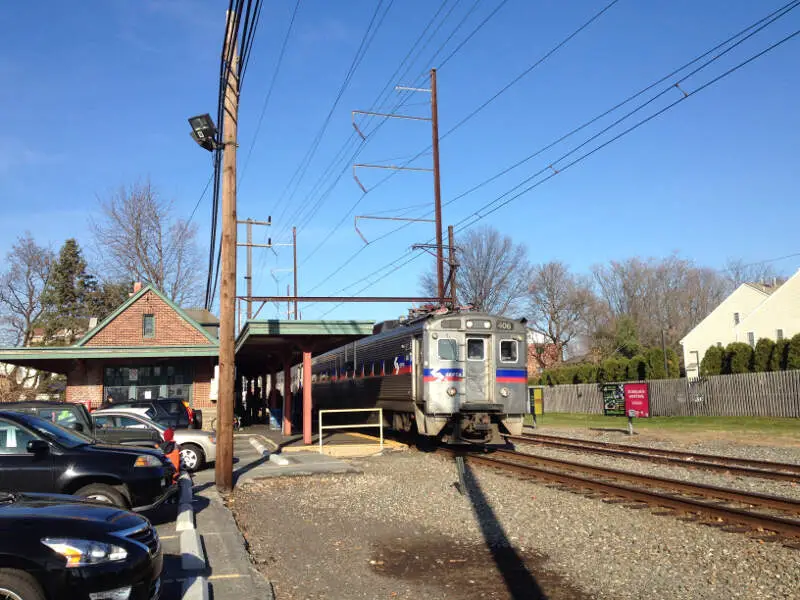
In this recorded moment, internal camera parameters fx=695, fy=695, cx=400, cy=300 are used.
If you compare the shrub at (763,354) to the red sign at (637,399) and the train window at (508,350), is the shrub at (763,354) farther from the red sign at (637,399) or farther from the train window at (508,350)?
the train window at (508,350)

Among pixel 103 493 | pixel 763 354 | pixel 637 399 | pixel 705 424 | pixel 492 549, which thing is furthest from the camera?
pixel 763 354

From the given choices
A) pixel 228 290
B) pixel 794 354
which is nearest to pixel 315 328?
pixel 228 290

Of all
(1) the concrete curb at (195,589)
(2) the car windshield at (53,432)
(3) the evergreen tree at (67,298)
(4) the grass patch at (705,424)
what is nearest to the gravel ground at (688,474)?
(4) the grass patch at (705,424)

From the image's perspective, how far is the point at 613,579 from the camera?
6.52m

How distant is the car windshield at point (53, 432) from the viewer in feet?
26.7

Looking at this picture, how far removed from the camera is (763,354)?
3416 cm

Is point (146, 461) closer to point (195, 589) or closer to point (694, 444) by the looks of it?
point (195, 589)

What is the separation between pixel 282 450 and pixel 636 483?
31.9ft

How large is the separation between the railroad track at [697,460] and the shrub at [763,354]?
18.6m

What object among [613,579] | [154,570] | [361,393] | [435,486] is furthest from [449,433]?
[154,570]

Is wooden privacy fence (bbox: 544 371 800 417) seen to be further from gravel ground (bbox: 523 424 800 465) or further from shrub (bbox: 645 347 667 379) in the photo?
shrub (bbox: 645 347 667 379)

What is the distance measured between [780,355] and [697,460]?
820 inches

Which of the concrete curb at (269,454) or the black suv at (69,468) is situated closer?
the black suv at (69,468)

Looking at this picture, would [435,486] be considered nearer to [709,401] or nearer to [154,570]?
[154,570]
